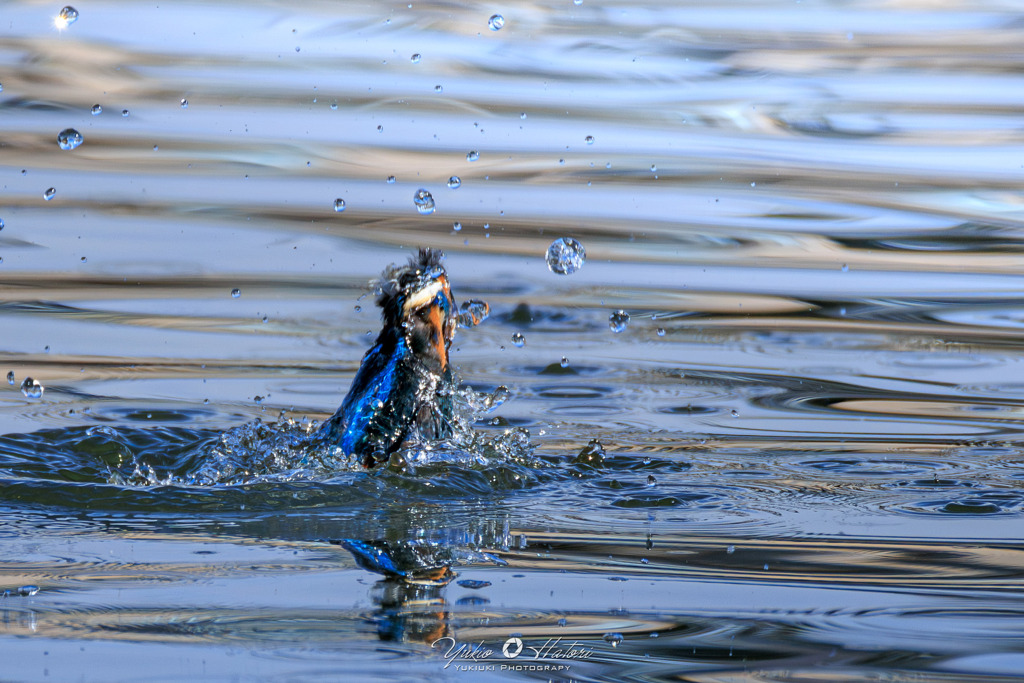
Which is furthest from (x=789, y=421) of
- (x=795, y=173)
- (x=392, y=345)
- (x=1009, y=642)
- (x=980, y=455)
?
(x=795, y=173)

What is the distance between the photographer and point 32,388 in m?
4.84

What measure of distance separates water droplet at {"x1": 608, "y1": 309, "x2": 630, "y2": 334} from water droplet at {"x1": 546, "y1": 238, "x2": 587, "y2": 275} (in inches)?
11.4

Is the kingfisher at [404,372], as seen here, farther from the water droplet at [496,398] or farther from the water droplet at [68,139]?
the water droplet at [68,139]

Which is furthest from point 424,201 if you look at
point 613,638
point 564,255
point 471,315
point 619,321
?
point 613,638

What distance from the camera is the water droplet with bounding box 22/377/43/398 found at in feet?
15.7

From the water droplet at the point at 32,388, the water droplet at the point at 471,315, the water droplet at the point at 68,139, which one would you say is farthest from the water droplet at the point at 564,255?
the water droplet at the point at 68,139

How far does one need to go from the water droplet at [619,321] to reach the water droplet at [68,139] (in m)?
3.36

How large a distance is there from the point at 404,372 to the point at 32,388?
159 centimetres

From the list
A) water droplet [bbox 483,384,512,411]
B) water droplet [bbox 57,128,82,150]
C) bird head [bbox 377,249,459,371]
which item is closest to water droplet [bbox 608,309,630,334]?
water droplet [bbox 483,384,512,411]

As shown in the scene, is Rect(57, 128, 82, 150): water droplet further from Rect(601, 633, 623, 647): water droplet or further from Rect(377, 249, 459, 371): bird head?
Rect(601, 633, 623, 647): water droplet

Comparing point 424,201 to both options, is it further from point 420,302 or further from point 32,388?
point 420,302

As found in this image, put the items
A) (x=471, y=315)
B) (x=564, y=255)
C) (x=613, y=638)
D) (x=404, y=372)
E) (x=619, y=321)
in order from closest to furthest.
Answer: (x=613, y=638) < (x=404, y=372) < (x=471, y=315) < (x=564, y=255) < (x=619, y=321)

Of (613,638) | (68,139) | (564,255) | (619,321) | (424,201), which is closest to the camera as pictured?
(613,638)

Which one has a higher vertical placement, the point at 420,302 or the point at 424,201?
the point at 424,201
